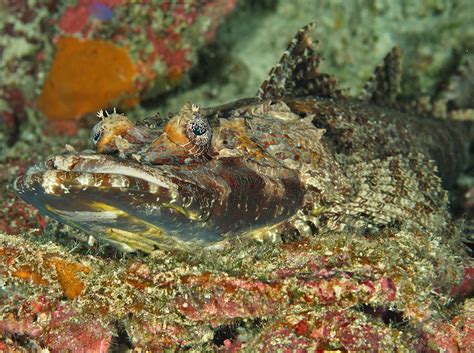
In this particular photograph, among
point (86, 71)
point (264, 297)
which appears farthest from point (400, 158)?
point (86, 71)

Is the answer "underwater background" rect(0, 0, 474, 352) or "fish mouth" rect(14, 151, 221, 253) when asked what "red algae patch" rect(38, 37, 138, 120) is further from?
"fish mouth" rect(14, 151, 221, 253)

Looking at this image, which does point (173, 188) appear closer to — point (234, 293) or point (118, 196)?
point (118, 196)

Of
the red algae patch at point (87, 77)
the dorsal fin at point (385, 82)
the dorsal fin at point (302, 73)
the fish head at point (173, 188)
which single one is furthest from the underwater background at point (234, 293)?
the dorsal fin at point (302, 73)

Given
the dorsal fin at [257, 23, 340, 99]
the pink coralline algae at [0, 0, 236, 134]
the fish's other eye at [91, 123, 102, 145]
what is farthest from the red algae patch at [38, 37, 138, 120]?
the fish's other eye at [91, 123, 102, 145]

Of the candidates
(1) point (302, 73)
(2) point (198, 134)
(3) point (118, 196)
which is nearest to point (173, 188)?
(3) point (118, 196)

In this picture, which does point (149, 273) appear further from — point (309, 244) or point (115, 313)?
point (309, 244)

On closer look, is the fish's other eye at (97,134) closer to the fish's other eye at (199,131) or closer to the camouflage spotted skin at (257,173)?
the camouflage spotted skin at (257,173)
